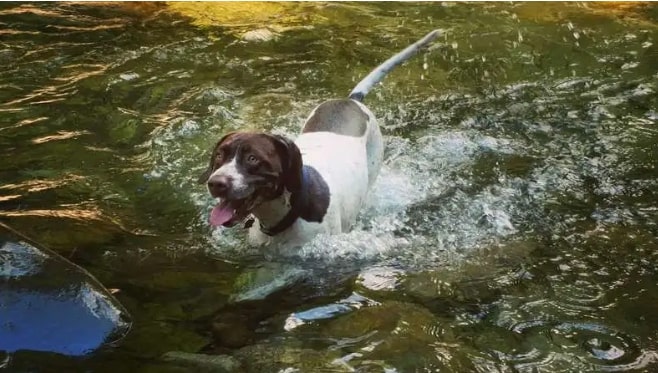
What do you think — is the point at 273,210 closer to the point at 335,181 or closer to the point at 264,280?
the point at 264,280

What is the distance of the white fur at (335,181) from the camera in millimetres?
4945

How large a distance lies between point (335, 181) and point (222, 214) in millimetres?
1033

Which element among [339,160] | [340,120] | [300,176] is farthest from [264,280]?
[340,120]

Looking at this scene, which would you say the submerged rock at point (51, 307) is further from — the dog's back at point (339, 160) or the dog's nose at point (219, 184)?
the dog's back at point (339, 160)

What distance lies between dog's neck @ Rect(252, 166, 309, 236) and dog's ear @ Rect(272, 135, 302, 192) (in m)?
0.07

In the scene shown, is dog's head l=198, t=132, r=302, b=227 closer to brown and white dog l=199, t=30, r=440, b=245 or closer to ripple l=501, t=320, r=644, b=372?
brown and white dog l=199, t=30, r=440, b=245

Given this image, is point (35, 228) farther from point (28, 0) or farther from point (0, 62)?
point (28, 0)

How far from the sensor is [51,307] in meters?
3.76

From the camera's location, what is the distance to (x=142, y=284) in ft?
14.9

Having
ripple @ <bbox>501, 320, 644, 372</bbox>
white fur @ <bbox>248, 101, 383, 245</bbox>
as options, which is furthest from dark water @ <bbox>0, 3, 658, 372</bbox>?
white fur @ <bbox>248, 101, 383, 245</bbox>

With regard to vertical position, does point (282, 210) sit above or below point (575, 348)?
above

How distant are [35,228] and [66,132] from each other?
2.07 metres

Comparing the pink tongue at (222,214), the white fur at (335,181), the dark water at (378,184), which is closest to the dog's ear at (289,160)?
the white fur at (335,181)

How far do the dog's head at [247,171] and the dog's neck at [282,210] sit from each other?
85 mm
